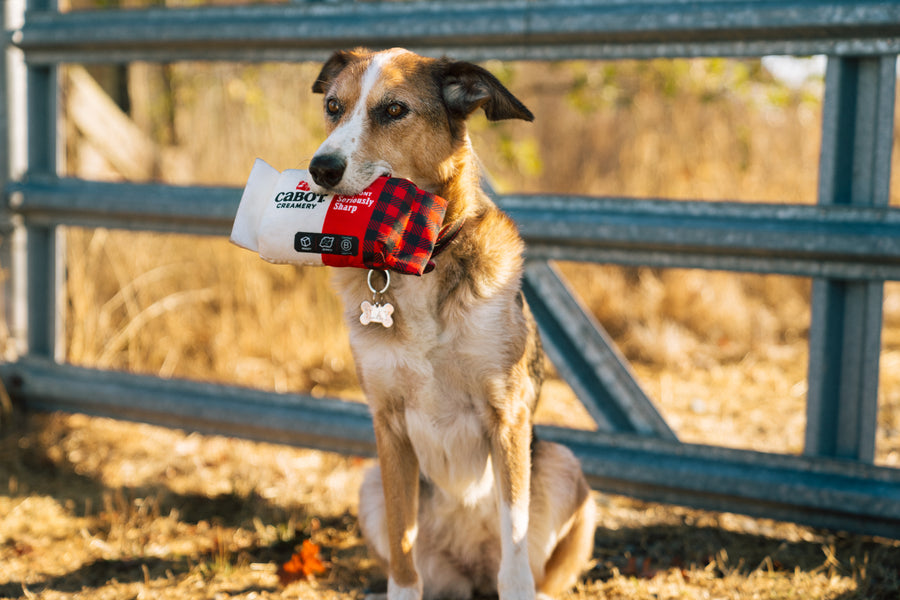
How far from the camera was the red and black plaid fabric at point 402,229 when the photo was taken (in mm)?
1949

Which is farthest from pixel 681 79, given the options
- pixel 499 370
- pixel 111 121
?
pixel 499 370

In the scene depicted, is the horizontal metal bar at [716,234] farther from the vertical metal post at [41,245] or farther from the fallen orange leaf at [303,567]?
the vertical metal post at [41,245]

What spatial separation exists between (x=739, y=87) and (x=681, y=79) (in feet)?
2.01

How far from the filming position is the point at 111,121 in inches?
220

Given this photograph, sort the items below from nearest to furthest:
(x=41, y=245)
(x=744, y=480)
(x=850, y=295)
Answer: (x=850, y=295), (x=744, y=480), (x=41, y=245)

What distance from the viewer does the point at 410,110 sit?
7.36ft

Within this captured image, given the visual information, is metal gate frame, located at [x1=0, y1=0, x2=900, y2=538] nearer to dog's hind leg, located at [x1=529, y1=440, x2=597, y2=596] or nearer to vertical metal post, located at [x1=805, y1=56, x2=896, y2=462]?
vertical metal post, located at [x1=805, y1=56, x2=896, y2=462]

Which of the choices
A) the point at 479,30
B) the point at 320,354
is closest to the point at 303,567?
the point at 479,30

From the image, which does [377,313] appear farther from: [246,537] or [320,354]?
[320,354]

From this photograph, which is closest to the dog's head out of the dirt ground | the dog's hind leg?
the dog's hind leg

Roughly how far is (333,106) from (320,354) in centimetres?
271

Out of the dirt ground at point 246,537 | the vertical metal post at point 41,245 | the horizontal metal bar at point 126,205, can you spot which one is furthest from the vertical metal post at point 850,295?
the vertical metal post at point 41,245

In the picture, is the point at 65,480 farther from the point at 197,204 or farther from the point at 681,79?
the point at 681,79

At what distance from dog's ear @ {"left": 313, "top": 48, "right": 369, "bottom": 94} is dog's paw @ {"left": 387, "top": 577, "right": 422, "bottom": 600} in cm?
156
